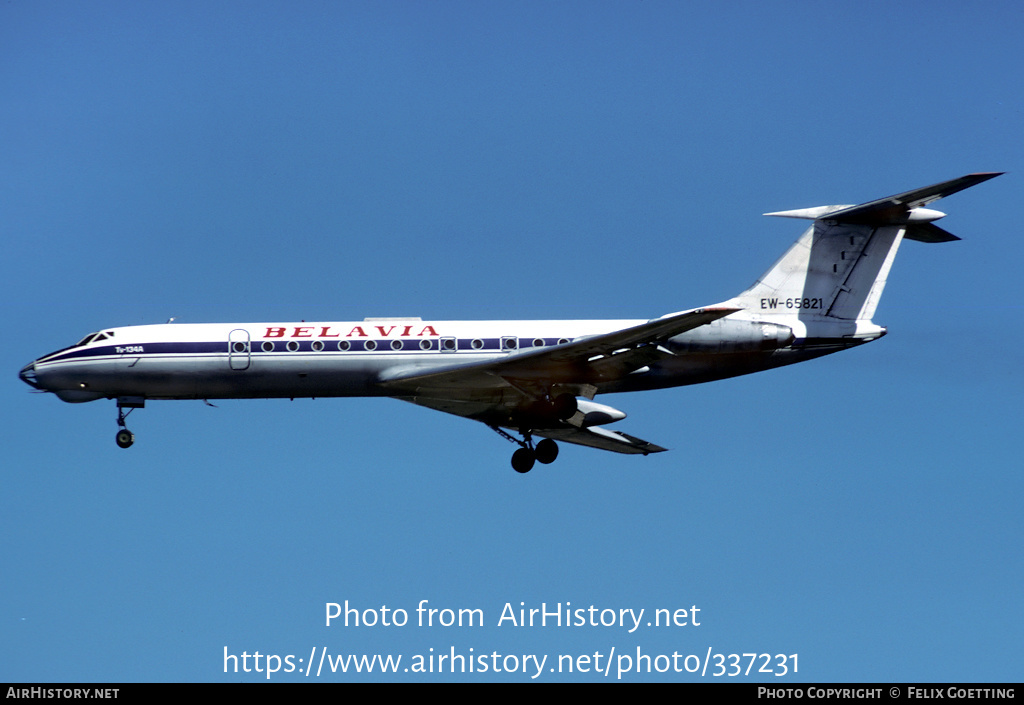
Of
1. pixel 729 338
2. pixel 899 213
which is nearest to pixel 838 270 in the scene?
pixel 899 213

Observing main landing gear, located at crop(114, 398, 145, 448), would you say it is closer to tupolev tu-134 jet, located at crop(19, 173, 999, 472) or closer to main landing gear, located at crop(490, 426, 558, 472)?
tupolev tu-134 jet, located at crop(19, 173, 999, 472)

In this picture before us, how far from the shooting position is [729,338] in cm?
3450

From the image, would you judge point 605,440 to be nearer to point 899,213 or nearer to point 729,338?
point 729,338

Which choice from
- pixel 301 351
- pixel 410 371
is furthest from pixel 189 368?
pixel 410 371

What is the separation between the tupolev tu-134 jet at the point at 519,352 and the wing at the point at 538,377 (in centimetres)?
5

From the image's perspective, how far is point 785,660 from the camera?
29.1m

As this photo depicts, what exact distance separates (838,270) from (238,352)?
16790mm

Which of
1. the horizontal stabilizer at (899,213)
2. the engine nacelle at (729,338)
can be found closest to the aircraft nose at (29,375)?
the engine nacelle at (729,338)

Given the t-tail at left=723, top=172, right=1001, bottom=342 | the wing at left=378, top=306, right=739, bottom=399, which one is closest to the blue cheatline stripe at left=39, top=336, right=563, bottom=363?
the wing at left=378, top=306, right=739, bottom=399

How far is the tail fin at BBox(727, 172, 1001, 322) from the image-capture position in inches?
1425

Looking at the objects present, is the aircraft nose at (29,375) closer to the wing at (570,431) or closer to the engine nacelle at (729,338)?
the wing at (570,431)

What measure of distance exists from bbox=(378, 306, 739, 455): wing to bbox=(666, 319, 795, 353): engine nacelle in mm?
856
